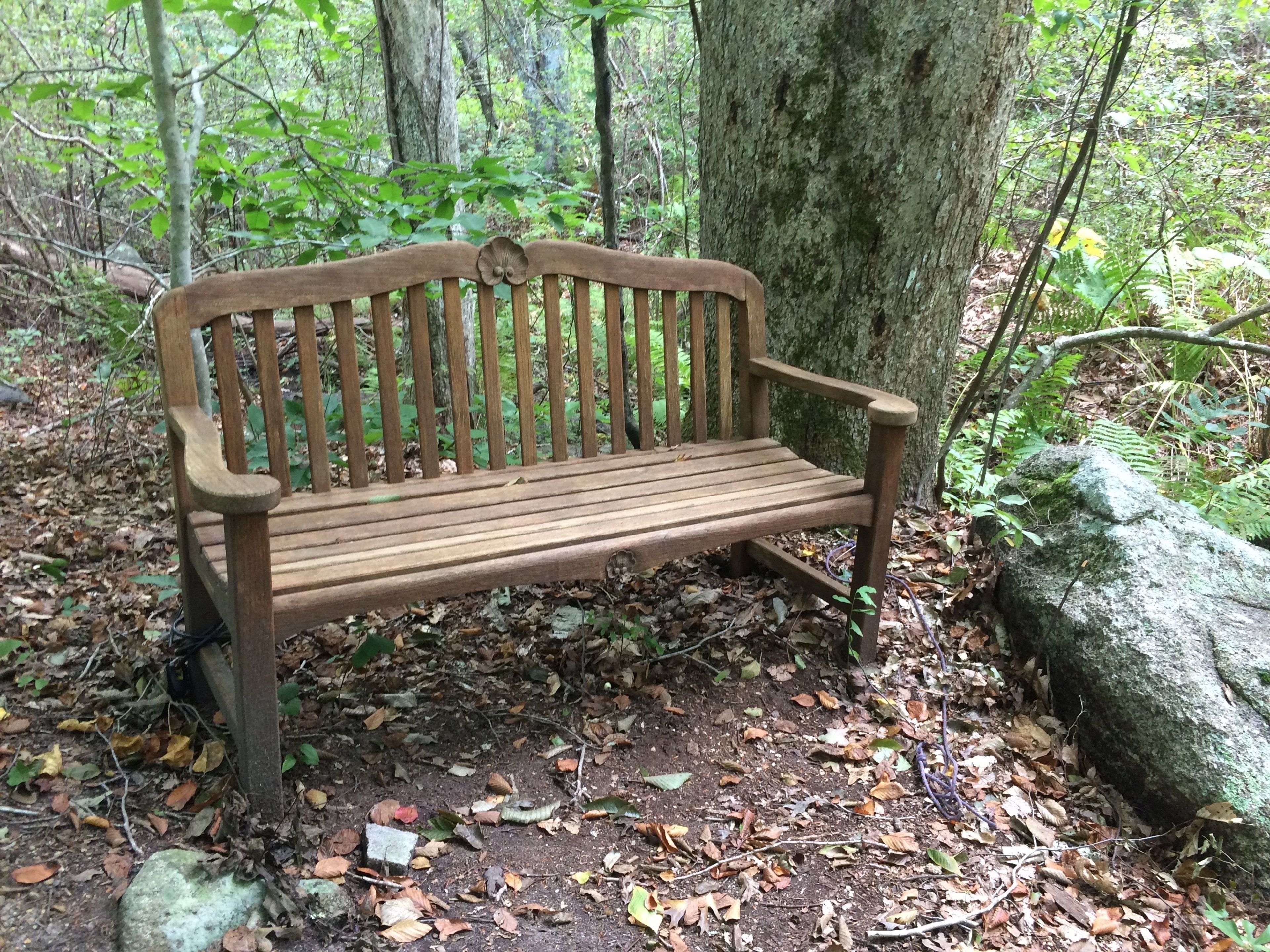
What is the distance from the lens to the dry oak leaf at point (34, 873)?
1814 mm

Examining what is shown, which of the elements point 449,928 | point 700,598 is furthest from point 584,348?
point 449,928

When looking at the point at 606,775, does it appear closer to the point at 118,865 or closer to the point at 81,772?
the point at 118,865

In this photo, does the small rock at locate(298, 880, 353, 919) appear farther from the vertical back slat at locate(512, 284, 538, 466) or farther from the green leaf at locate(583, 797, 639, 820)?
the vertical back slat at locate(512, 284, 538, 466)

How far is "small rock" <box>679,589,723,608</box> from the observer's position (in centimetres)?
310

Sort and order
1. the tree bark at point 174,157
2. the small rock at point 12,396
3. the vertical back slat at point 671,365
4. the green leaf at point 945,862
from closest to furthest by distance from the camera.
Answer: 1. the green leaf at point 945,862
2. the tree bark at point 174,157
3. the vertical back slat at point 671,365
4. the small rock at point 12,396

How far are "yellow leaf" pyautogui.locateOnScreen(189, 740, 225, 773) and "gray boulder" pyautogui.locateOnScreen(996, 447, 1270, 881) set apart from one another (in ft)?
7.78

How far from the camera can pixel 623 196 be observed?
794 centimetres

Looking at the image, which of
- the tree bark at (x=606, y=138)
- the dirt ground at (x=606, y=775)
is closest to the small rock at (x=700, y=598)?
the dirt ground at (x=606, y=775)

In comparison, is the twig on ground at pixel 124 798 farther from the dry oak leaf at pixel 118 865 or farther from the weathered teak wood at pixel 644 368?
the weathered teak wood at pixel 644 368

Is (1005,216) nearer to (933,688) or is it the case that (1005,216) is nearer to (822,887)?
→ (933,688)

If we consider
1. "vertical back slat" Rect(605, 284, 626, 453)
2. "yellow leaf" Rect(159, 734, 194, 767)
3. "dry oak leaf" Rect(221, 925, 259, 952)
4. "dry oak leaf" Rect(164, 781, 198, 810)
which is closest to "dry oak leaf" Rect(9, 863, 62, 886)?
"dry oak leaf" Rect(164, 781, 198, 810)

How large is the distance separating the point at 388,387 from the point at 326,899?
4.38 ft

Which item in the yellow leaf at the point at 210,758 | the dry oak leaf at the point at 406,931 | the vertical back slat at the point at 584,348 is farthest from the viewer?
the vertical back slat at the point at 584,348

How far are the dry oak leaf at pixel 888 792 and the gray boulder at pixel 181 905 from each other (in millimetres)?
1510
